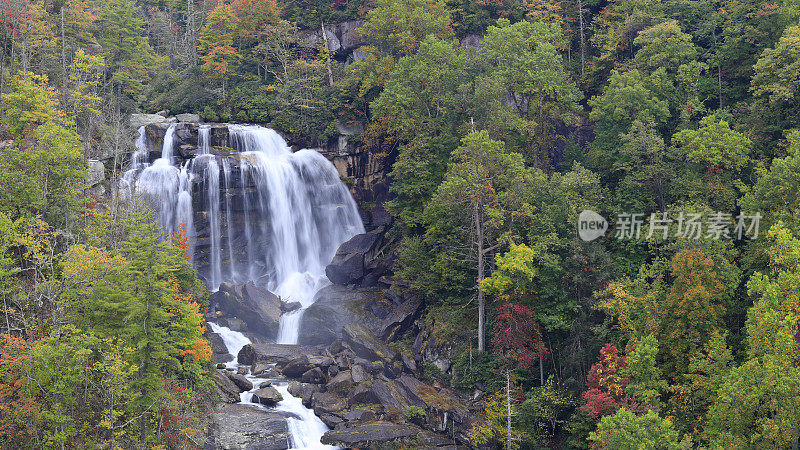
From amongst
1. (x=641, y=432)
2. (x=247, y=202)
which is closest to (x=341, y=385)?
(x=641, y=432)

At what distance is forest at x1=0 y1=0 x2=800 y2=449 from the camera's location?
2317 cm

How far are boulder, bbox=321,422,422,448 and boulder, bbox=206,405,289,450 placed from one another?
2.01 m

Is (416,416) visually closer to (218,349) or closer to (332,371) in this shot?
(332,371)

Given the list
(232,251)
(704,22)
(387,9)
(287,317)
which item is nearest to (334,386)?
(287,317)

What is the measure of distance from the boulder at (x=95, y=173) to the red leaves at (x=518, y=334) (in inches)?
933

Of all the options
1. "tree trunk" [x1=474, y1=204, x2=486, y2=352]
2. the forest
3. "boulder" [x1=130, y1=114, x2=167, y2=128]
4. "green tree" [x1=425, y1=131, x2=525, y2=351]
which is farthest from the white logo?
"boulder" [x1=130, y1=114, x2=167, y2=128]

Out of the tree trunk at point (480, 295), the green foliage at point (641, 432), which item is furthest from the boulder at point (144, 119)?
the green foliage at point (641, 432)

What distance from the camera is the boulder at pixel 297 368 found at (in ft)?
107

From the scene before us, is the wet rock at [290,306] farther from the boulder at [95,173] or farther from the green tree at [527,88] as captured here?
the green tree at [527,88]

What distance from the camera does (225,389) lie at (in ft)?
98.7

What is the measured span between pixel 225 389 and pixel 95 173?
51.7 ft

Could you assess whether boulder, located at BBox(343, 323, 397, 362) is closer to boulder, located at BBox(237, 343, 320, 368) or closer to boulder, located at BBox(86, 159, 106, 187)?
boulder, located at BBox(237, 343, 320, 368)

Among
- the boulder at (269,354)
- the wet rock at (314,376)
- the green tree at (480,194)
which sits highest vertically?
the green tree at (480,194)

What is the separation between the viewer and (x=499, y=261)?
31438 millimetres
